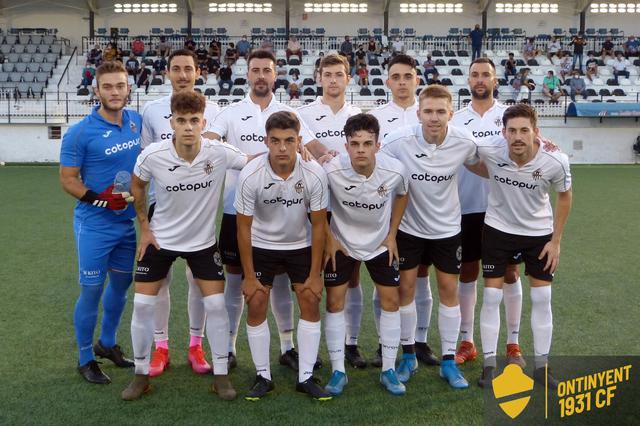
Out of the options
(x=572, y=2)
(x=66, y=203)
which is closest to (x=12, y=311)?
(x=66, y=203)

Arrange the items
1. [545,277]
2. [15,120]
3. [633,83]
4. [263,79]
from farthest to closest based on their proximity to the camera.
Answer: [633,83] < [15,120] < [263,79] < [545,277]

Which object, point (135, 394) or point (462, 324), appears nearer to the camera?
point (135, 394)

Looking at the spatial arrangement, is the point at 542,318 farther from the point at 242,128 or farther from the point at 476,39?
the point at 476,39

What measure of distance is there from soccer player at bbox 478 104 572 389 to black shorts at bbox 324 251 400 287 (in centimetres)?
64

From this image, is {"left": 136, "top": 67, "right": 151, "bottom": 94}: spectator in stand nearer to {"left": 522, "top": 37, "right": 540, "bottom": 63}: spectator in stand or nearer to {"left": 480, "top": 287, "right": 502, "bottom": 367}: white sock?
{"left": 522, "top": 37, "right": 540, "bottom": 63}: spectator in stand

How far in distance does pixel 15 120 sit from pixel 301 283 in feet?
67.2

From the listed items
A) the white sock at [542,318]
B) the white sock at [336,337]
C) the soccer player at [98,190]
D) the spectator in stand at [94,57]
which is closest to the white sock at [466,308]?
the white sock at [542,318]

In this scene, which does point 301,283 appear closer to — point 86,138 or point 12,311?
point 86,138

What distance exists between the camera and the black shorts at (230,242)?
434cm

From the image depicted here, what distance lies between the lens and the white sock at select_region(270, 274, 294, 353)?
4.41 m

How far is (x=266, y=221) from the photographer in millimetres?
3900

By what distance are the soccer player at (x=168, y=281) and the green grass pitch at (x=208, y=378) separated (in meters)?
0.13

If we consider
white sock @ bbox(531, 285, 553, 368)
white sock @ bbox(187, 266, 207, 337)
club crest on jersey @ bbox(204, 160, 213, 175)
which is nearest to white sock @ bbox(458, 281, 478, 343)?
white sock @ bbox(531, 285, 553, 368)

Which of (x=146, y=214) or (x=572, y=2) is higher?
(x=572, y=2)
